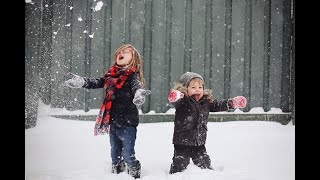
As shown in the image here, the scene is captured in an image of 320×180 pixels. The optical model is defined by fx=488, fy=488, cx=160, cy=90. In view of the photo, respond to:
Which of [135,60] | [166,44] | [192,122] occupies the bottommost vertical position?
[192,122]

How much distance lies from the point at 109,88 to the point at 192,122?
1.91 feet

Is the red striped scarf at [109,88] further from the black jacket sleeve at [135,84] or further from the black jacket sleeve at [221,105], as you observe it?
the black jacket sleeve at [221,105]

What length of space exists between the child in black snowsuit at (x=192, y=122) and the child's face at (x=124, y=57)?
356mm

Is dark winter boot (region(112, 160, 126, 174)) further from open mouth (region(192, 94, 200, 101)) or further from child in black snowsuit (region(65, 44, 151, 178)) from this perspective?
open mouth (region(192, 94, 200, 101))

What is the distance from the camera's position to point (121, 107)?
3.13 m

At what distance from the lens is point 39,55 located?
3.37 m

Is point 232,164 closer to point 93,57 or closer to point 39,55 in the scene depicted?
point 93,57

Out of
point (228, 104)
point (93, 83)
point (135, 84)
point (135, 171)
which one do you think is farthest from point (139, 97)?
point (228, 104)

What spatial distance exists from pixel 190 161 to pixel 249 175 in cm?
42

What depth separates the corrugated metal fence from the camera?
3.38 metres

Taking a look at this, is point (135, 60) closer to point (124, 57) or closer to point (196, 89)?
point (124, 57)

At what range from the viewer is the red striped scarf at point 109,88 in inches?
124

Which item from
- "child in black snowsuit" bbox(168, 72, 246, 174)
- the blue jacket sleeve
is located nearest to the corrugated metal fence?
the blue jacket sleeve

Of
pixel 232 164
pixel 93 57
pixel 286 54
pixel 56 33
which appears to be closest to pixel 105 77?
pixel 93 57
